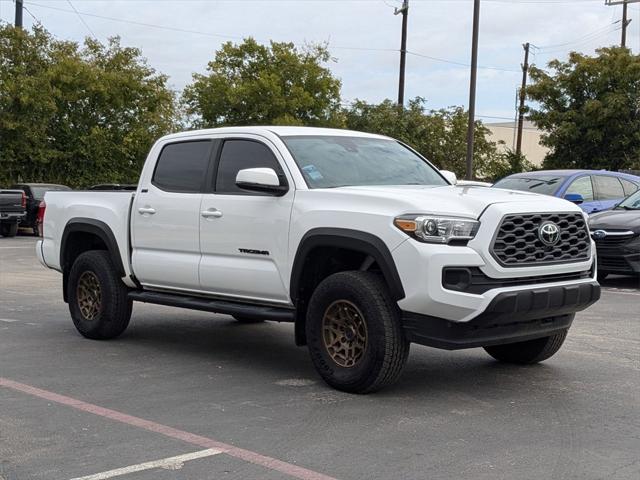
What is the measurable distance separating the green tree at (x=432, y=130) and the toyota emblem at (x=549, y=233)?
104 ft

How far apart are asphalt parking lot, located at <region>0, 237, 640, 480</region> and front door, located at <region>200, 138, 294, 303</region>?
709 millimetres

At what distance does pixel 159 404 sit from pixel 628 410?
312 centimetres

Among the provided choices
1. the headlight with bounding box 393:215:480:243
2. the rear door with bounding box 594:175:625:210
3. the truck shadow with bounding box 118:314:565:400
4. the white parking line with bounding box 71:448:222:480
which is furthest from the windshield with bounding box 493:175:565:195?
the white parking line with bounding box 71:448:222:480

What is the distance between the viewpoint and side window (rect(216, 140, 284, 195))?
7.18m

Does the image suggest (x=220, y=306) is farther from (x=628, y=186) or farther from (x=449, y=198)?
(x=628, y=186)

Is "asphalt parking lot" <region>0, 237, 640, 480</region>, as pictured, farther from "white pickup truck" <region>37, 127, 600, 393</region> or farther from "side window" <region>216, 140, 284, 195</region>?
"side window" <region>216, 140, 284, 195</region>

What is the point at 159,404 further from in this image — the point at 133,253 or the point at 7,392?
the point at 133,253

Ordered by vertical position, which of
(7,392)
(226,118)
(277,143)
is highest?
(226,118)

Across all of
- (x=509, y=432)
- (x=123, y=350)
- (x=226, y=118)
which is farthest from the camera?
(x=226, y=118)

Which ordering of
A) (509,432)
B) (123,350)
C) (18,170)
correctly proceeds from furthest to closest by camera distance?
(18,170) → (123,350) → (509,432)

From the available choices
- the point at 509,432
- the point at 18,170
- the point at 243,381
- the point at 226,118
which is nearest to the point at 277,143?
the point at 243,381

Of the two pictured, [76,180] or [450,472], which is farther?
[76,180]

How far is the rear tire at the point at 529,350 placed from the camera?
7.20m

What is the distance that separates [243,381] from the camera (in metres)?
6.76
